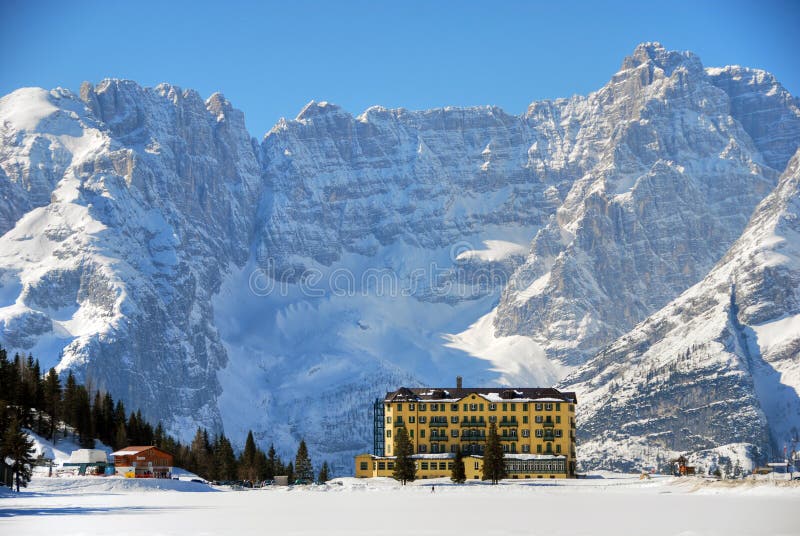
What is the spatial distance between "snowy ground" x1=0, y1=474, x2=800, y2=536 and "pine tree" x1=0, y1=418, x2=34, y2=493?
3150 millimetres

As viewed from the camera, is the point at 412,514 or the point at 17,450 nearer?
the point at 412,514

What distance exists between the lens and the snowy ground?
5167 inches

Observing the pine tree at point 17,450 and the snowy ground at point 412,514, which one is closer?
the snowy ground at point 412,514

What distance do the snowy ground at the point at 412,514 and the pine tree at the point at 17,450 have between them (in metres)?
3.15

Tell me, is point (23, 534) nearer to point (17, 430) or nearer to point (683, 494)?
point (17, 430)

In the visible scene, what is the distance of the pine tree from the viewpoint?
184 metres

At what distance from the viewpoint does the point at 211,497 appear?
19725cm

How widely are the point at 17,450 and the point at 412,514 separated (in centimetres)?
5730

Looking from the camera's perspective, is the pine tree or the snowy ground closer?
the snowy ground

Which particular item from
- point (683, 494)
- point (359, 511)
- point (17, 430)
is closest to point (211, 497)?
point (17, 430)

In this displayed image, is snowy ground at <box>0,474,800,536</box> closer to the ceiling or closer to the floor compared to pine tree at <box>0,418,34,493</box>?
closer to the floor

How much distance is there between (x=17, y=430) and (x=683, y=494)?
3240 inches

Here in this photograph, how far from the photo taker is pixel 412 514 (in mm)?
151750

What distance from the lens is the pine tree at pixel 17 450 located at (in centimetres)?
18375
